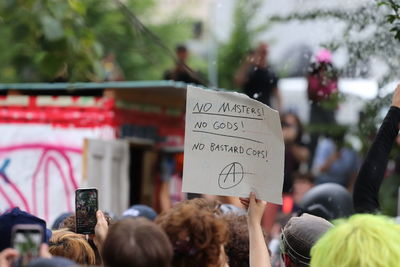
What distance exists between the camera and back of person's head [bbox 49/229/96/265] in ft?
13.3

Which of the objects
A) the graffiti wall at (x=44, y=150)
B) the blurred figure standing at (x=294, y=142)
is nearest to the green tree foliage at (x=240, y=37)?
the blurred figure standing at (x=294, y=142)

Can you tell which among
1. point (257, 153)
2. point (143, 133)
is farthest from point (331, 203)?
point (143, 133)

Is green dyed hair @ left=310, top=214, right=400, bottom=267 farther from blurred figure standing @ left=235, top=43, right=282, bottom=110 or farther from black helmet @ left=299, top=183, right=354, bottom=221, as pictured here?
blurred figure standing @ left=235, top=43, right=282, bottom=110

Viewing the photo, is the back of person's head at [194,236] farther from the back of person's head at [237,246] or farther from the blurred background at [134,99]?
the blurred background at [134,99]

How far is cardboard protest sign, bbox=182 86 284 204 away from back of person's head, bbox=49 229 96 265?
1.63ft

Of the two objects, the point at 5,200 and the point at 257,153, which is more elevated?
the point at 257,153

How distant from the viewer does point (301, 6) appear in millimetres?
7000

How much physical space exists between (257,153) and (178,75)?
657cm

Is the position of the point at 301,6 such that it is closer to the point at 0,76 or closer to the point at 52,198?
the point at 52,198

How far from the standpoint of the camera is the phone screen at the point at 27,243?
2896mm

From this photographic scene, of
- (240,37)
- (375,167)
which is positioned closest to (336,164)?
(240,37)

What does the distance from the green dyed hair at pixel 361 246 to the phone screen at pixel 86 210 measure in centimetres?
113

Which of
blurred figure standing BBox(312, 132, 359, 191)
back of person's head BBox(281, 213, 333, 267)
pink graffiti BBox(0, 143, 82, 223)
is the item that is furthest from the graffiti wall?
back of person's head BBox(281, 213, 333, 267)

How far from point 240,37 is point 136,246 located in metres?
7.97
